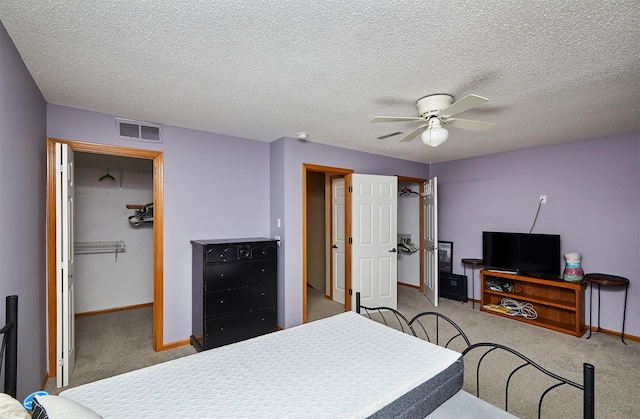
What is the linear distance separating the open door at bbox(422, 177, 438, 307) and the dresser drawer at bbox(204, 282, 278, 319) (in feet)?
8.45

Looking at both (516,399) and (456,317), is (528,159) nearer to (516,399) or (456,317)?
(456,317)

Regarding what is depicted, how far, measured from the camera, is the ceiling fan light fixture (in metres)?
2.46

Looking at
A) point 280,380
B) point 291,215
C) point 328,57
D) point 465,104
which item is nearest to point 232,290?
point 291,215

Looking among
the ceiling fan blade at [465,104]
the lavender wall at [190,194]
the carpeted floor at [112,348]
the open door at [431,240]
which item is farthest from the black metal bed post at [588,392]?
the open door at [431,240]

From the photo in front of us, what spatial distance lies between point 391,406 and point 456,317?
11.1 feet

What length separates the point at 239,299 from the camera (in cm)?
329

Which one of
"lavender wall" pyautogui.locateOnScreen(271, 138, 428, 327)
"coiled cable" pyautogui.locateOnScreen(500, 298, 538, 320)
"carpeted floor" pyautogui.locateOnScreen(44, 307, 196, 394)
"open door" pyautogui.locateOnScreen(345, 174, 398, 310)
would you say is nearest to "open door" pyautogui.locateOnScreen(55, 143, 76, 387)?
"carpeted floor" pyautogui.locateOnScreen(44, 307, 196, 394)

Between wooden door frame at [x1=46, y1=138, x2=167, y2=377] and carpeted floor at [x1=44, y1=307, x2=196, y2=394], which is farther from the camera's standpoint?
carpeted floor at [x1=44, y1=307, x2=196, y2=394]

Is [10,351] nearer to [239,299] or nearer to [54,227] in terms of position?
[54,227]

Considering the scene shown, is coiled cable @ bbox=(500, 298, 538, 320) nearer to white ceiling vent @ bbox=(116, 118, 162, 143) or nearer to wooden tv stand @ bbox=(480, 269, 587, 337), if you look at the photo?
wooden tv stand @ bbox=(480, 269, 587, 337)

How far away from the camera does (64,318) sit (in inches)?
99.0

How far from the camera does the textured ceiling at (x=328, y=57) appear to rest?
148 cm

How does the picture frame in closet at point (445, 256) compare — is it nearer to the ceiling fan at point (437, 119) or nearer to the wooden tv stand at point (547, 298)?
the wooden tv stand at point (547, 298)

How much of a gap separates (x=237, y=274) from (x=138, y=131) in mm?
1795
